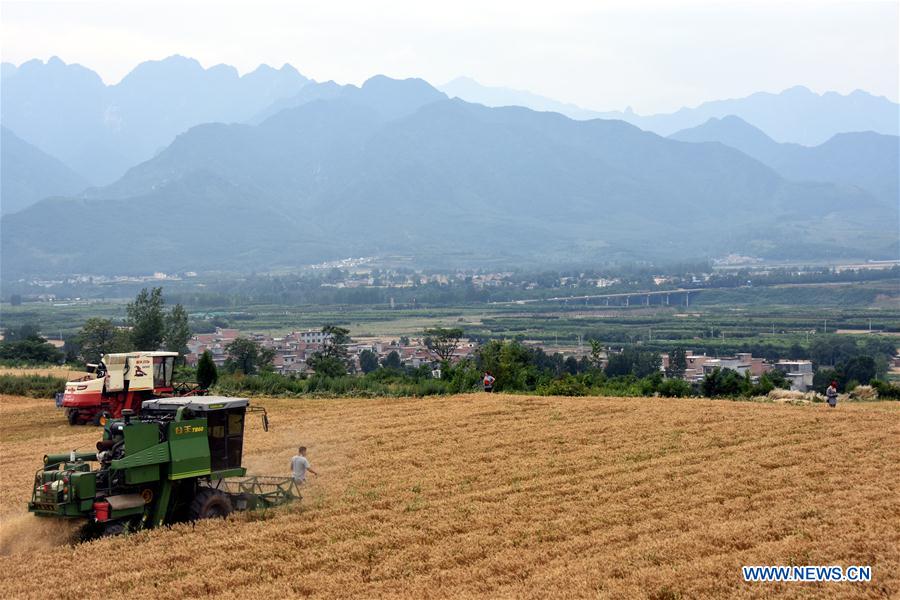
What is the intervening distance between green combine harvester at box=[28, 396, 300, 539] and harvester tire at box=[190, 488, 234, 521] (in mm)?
18

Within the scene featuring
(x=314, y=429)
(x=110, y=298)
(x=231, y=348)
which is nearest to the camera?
(x=314, y=429)

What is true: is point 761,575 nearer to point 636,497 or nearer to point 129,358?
point 636,497

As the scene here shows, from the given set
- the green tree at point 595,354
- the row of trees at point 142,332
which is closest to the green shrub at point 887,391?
the green tree at point 595,354

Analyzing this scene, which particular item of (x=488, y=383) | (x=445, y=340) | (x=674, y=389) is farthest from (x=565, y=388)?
(x=445, y=340)

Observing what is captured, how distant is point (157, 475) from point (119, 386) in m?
16.2

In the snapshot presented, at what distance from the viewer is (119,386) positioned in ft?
108

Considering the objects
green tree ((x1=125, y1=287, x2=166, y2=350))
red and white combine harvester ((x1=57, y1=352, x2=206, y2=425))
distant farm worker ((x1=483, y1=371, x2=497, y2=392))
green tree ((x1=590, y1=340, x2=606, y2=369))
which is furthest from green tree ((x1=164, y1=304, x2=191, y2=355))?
distant farm worker ((x1=483, y1=371, x2=497, y2=392))

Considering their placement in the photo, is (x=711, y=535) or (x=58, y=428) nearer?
(x=711, y=535)

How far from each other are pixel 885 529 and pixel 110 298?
641 feet

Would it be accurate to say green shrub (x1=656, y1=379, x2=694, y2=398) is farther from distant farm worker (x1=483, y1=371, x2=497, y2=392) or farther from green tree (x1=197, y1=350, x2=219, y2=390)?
green tree (x1=197, y1=350, x2=219, y2=390)

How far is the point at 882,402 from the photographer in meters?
34.0

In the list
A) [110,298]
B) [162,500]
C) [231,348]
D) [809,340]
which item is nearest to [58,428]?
[162,500]

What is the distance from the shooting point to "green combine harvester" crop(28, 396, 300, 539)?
17016 millimetres

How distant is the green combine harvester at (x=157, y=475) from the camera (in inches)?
670
